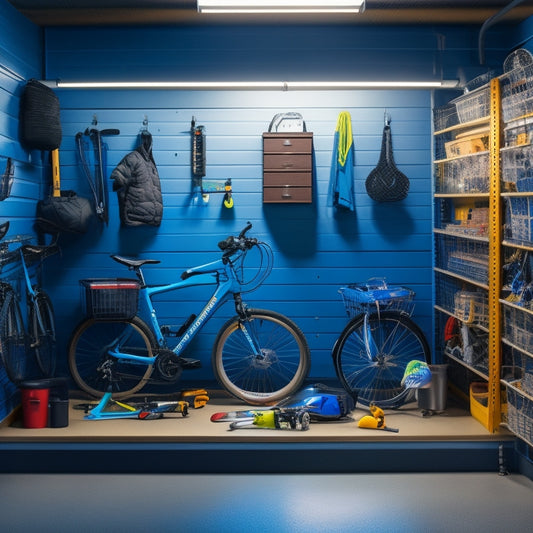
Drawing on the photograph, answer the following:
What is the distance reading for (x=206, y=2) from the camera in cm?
550

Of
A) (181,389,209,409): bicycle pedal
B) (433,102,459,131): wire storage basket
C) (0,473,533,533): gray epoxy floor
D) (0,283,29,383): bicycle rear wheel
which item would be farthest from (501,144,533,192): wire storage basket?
(0,283,29,383): bicycle rear wheel

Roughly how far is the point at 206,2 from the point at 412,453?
3324mm

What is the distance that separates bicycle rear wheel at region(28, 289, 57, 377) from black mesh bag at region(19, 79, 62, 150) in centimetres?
110

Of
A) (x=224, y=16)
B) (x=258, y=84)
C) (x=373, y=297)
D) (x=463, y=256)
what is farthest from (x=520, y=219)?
(x=224, y=16)

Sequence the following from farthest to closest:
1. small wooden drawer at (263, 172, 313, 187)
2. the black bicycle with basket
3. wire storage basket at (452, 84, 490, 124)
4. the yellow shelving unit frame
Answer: small wooden drawer at (263, 172, 313, 187), the black bicycle with basket, wire storage basket at (452, 84, 490, 124), the yellow shelving unit frame

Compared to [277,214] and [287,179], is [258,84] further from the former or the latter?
[277,214]

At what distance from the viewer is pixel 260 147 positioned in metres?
6.63

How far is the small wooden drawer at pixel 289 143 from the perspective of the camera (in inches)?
251

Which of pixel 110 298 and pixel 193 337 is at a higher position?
pixel 110 298

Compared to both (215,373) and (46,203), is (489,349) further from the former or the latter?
(46,203)

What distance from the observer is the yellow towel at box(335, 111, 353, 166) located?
650 cm

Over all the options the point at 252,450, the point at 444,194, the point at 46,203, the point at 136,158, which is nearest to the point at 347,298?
the point at 444,194

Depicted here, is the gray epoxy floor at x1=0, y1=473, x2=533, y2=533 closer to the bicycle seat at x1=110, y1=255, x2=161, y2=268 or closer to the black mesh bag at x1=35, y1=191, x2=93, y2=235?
the bicycle seat at x1=110, y1=255, x2=161, y2=268

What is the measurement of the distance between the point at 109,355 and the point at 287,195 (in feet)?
6.10
